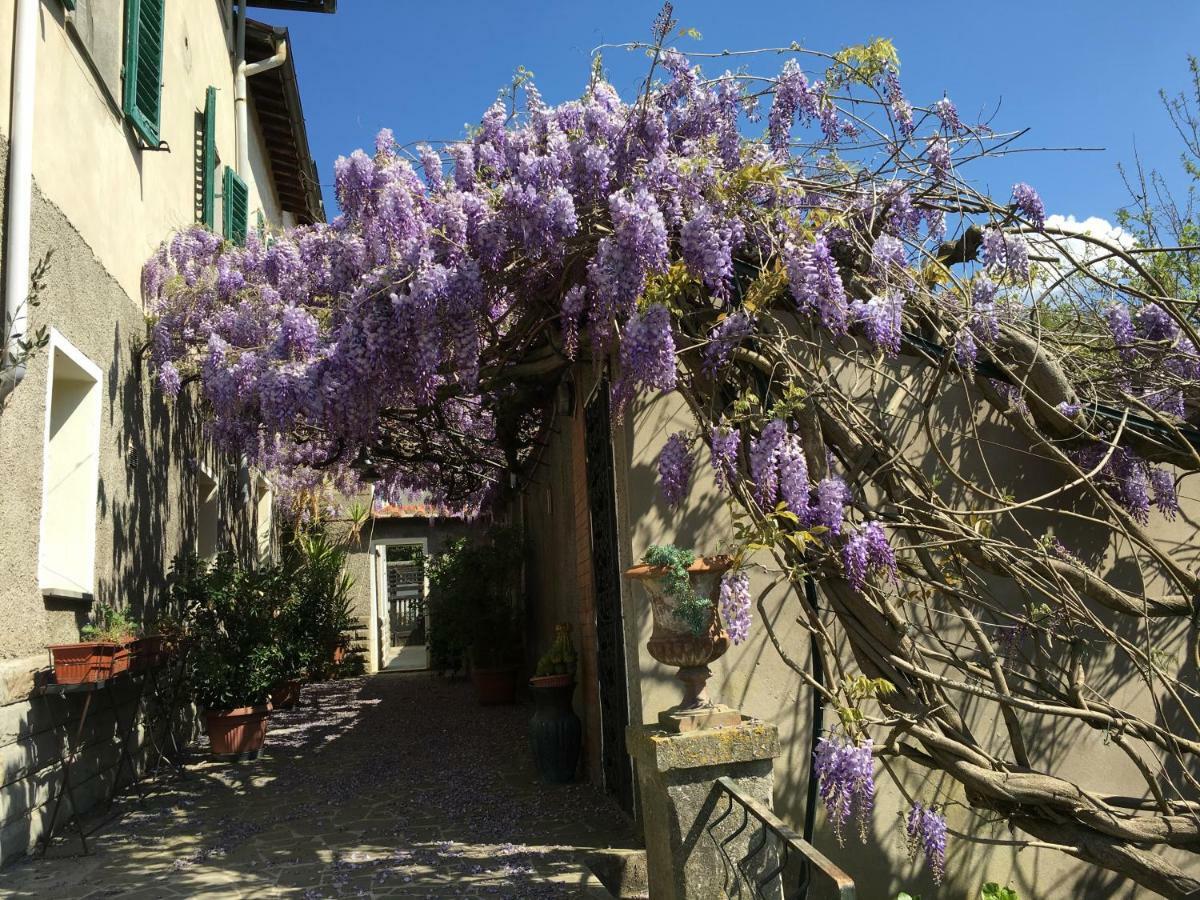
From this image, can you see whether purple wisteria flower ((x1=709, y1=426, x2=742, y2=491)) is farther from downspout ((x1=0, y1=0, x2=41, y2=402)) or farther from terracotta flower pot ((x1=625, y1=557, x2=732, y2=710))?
downspout ((x1=0, y1=0, x2=41, y2=402))

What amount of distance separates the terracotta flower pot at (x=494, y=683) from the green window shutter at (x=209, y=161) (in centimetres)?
488

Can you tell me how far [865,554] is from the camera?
3492mm

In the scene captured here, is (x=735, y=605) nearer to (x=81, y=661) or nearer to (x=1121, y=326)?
(x=1121, y=326)

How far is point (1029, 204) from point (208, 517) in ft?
22.9

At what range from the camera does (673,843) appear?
2914mm

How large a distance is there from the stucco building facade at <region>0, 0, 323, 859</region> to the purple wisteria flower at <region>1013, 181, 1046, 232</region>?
4.20 m

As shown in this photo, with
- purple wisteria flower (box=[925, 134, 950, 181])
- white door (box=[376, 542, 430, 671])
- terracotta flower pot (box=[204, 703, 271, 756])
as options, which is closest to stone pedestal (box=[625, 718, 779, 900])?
purple wisteria flower (box=[925, 134, 950, 181])

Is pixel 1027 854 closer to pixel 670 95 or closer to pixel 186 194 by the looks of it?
pixel 670 95

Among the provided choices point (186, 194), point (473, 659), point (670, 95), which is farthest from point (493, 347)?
point (473, 659)

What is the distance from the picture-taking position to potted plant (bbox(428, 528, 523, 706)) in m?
9.38

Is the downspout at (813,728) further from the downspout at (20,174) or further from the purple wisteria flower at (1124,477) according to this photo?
the downspout at (20,174)

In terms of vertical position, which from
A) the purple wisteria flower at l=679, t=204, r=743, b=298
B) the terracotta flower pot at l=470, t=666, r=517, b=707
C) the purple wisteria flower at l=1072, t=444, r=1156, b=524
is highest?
the purple wisteria flower at l=679, t=204, r=743, b=298

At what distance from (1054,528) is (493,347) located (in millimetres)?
3111

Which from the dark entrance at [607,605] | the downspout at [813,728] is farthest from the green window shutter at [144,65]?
the downspout at [813,728]
